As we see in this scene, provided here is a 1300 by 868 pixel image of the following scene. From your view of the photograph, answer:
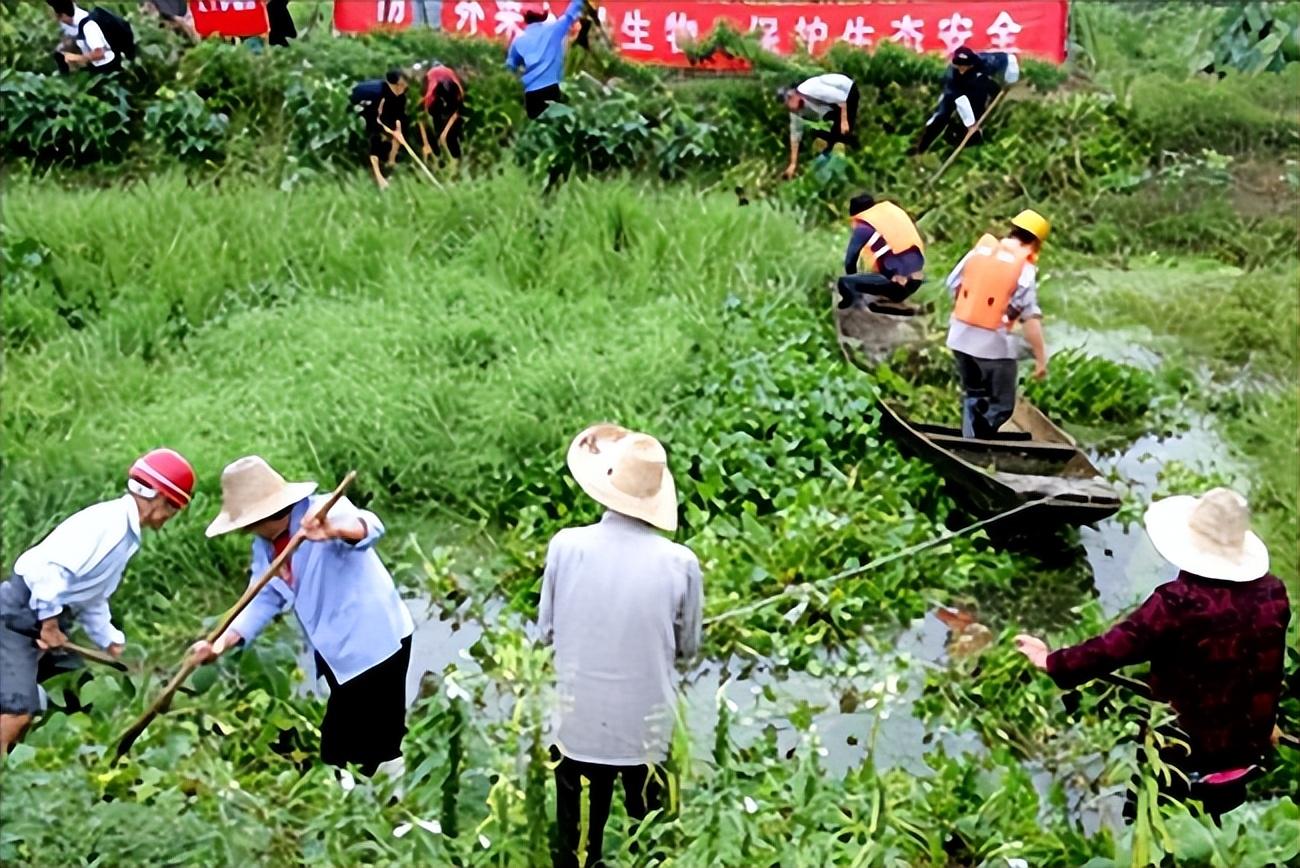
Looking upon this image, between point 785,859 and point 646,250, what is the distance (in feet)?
16.3

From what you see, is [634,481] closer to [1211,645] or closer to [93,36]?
[1211,645]

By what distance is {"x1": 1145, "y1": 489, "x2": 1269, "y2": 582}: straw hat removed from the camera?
3432 millimetres

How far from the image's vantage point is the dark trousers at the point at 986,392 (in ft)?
20.1

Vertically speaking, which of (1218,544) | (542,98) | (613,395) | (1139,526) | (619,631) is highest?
(1218,544)

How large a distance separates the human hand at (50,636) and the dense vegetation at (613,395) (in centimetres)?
28

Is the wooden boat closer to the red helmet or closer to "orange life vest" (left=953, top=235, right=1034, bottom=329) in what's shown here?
"orange life vest" (left=953, top=235, right=1034, bottom=329)

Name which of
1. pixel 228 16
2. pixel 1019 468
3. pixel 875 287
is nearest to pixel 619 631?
pixel 1019 468

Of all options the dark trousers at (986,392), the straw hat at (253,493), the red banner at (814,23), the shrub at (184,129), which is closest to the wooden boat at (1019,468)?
the dark trousers at (986,392)

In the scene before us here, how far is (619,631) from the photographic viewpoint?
3.28 metres

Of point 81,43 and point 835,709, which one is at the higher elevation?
point 81,43

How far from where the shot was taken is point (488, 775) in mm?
3686

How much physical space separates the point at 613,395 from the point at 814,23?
5.39 m

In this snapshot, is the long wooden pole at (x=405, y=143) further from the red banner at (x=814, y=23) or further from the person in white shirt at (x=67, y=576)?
the person in white shirt at (x=67, y=576)

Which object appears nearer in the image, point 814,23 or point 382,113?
point 382,113
